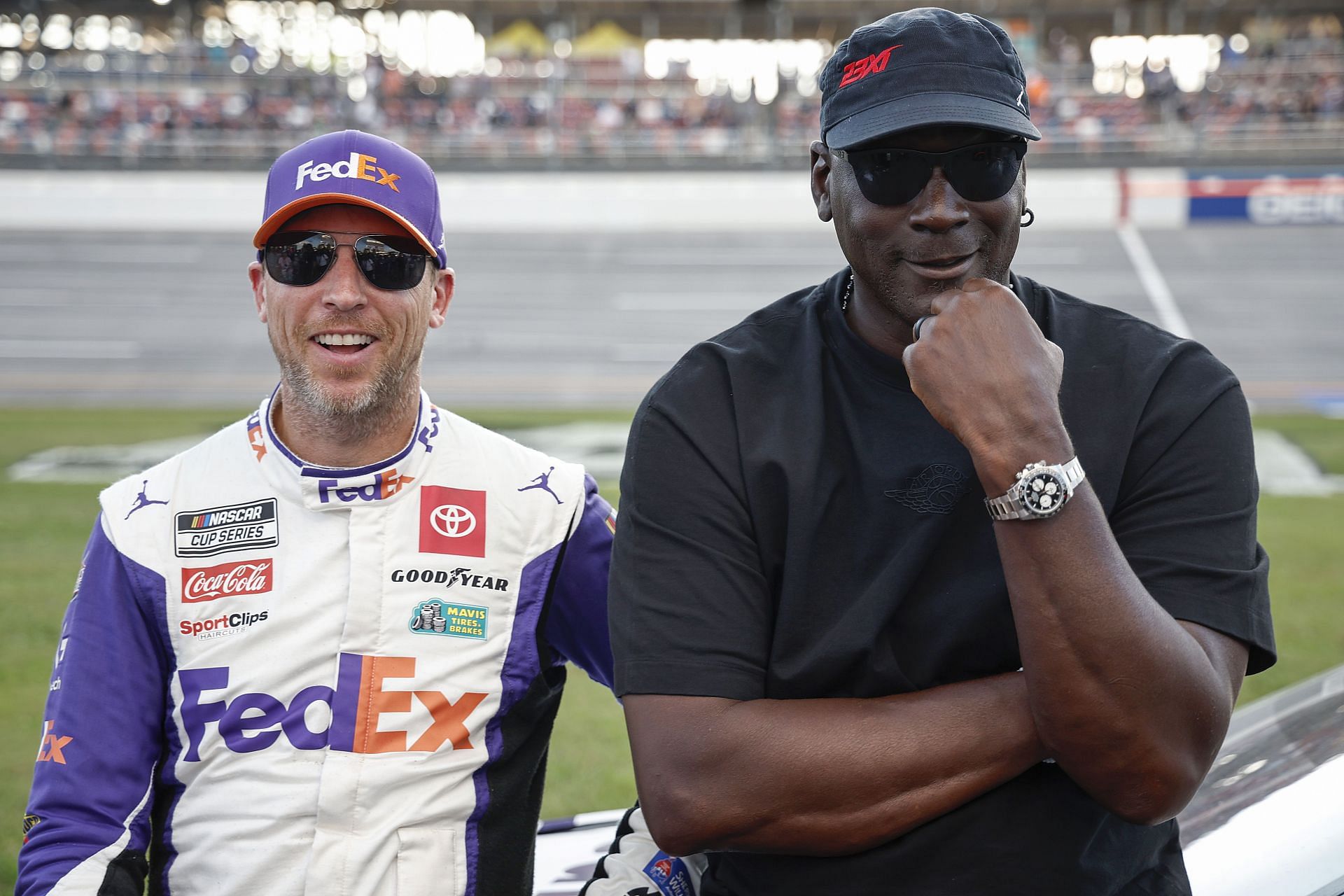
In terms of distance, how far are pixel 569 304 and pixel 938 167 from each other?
2144cm

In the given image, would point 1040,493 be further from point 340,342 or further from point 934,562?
point 340,342

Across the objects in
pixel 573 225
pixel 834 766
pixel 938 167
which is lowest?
pixel 573 225

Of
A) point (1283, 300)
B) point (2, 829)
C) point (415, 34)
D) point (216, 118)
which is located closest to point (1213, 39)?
point (1283, 300)

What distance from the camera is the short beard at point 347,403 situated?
2.11m

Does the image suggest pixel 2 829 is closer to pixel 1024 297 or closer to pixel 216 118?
pixel 1024 297

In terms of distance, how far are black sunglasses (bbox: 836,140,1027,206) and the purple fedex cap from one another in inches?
32.4

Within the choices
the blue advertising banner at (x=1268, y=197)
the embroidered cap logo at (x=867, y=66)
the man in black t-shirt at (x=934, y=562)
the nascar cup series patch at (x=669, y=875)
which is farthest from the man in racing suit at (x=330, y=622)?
the blue advertising banner at (x=1268, y=197)

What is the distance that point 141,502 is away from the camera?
211 centimetres

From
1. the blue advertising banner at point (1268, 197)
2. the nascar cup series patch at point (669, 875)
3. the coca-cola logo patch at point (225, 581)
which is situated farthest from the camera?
the blue advertising banner at point (1268, 197)

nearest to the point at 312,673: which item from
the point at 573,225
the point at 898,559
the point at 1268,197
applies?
the point at 898,559

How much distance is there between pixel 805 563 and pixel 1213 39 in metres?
46.4

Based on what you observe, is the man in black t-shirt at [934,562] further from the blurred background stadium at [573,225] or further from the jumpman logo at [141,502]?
the blurred background stadium at [573,225]

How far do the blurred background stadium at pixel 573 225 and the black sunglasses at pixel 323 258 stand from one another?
18.5ft

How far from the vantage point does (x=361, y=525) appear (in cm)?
209
